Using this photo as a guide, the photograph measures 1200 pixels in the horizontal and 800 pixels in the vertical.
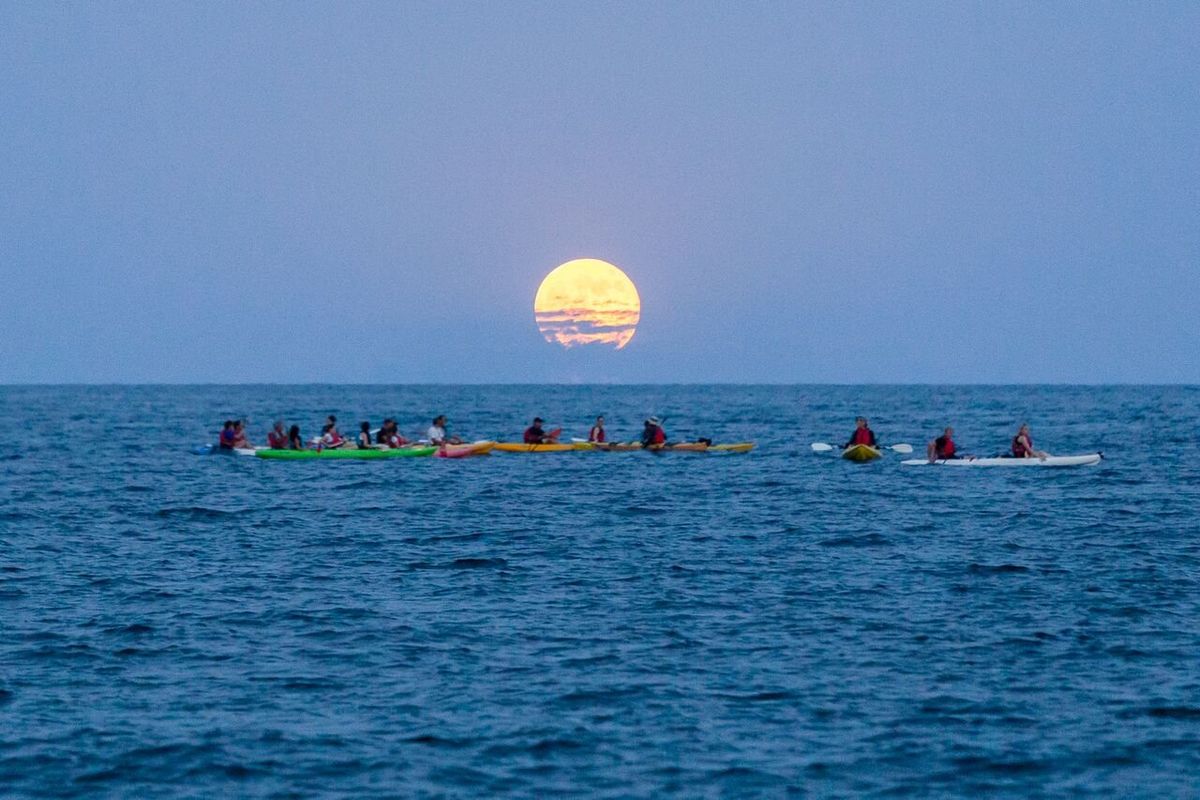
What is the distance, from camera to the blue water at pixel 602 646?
12.3m

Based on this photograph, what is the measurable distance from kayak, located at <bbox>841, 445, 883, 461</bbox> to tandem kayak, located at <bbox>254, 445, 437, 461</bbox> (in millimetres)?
14658

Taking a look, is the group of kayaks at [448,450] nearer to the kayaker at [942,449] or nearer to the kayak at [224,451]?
the kayak at [224,451]

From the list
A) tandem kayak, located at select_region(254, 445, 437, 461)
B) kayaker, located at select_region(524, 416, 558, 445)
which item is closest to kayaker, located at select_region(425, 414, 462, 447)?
tandem kayak, located at select_region(254, 445, 437, 461)

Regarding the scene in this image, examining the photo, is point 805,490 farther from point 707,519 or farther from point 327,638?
point 327,638

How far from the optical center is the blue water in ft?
40.5

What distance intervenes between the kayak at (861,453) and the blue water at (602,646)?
11085 millimetres

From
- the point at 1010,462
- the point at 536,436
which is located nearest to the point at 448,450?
the point at 536,436

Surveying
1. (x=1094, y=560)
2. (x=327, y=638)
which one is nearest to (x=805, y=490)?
(x=1094, y=560)

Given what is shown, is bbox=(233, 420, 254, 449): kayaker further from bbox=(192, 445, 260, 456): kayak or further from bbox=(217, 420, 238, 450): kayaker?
bbox=(192, 445, 260, 456): kayak

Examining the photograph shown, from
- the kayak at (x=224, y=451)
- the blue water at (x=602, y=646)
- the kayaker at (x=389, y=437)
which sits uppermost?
the kayaker at (x=389, y=437)

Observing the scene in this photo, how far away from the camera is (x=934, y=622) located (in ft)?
61.0

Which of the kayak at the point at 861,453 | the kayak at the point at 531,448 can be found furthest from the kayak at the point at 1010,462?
the kayak at the point at 531,448

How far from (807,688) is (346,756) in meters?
5.09

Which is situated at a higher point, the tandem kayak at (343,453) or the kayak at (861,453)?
the kayak at (861,453)
